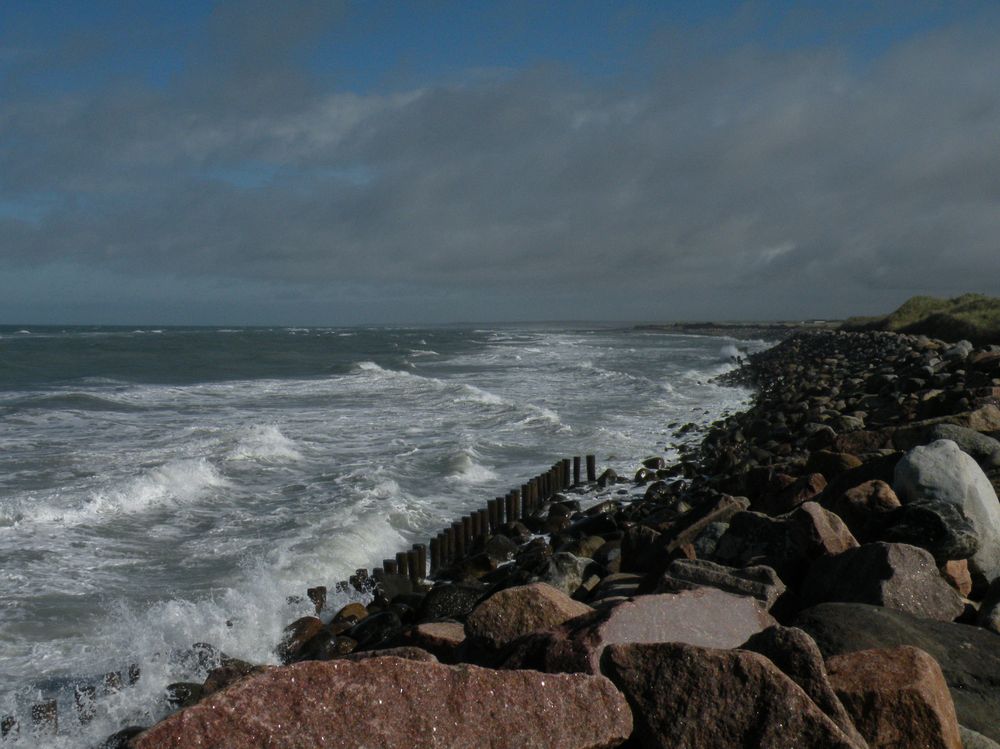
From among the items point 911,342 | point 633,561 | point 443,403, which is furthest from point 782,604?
point 911,342

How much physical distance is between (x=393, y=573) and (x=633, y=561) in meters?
3.03

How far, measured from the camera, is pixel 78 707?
20.6ft

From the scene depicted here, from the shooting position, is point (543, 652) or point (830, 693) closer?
point (830, 693)

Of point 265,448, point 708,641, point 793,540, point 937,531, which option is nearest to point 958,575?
point 937,531

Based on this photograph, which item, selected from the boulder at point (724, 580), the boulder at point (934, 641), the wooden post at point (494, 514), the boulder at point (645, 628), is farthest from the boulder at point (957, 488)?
the wooden post at point (494, 514)

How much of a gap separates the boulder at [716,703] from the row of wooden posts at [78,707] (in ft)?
15.8

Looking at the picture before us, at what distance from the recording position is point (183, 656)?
7.07 metres

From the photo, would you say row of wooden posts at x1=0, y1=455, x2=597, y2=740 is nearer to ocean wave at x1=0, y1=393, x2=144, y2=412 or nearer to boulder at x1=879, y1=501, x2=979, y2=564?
boulder at x1=879, y1=501, x2=979, y2=564

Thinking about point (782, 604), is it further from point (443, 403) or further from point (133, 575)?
point (443, 403)

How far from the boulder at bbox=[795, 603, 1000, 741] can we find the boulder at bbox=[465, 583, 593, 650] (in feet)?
4.09

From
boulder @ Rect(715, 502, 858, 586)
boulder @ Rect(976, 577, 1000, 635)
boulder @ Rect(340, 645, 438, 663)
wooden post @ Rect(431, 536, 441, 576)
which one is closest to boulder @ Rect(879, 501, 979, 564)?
boulder @ Rect(715, 502, 858, 586)

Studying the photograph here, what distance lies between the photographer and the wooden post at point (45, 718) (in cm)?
599

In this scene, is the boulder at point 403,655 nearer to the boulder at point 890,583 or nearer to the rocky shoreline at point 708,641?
the rocky shoreline at point 708,641

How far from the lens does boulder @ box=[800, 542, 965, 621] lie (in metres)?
4.67
